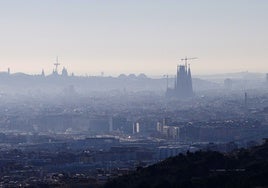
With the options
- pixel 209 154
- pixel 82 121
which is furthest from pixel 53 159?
pixel 82 121

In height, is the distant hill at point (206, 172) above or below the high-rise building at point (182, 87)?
below

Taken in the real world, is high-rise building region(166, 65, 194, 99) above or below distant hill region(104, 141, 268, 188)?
above

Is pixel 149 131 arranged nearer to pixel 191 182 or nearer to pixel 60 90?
pixel 191 182

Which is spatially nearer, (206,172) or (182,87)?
(206,172)

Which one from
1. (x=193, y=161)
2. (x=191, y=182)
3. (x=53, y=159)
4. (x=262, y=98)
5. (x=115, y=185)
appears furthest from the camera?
(x=262, y=98)

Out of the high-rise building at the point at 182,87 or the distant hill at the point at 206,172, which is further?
the high-rise building at the point at 182,87

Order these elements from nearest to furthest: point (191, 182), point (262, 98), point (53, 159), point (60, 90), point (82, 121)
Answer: point (191, 182) < point (53, 159) < point (82, 121) < point (262, 98) < point (60, 90)

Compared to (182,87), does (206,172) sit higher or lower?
lower

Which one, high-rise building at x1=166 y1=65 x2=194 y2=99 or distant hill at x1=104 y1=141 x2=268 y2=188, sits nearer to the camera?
distant hill at x1=104 y1=141 x2=268 y2=188
